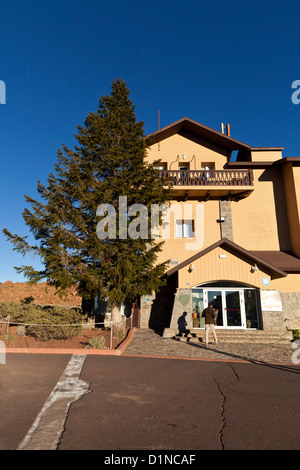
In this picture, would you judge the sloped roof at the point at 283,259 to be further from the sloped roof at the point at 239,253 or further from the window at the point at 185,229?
the window at the point at 185,229

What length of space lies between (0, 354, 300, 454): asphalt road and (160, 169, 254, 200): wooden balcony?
1196 centimetres

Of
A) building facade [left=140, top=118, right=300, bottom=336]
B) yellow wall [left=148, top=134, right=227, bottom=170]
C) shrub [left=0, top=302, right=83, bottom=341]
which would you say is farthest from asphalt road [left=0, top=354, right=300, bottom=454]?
yellow wall [left=148, top=134, right=227, bottom=170]

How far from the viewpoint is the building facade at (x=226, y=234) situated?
14.4 metres

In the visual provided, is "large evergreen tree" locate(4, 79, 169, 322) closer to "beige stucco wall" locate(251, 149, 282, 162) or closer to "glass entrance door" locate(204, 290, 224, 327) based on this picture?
"glass entrance door" locate(204, 290, 224, 327)

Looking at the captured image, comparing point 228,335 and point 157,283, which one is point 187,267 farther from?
point 228,335

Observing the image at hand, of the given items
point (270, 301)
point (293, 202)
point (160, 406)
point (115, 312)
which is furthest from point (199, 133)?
point (160, 406)

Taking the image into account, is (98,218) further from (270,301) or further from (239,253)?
(270,301)

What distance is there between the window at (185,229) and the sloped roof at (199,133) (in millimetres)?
6306

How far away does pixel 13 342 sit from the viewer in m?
10.6

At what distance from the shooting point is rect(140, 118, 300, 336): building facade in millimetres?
14383

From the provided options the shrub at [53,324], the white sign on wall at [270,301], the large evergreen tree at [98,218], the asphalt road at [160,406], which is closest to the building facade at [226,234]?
the white sign on wall at [270,301]

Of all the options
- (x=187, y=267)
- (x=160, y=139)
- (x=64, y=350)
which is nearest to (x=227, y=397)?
(x=64, y=350)
